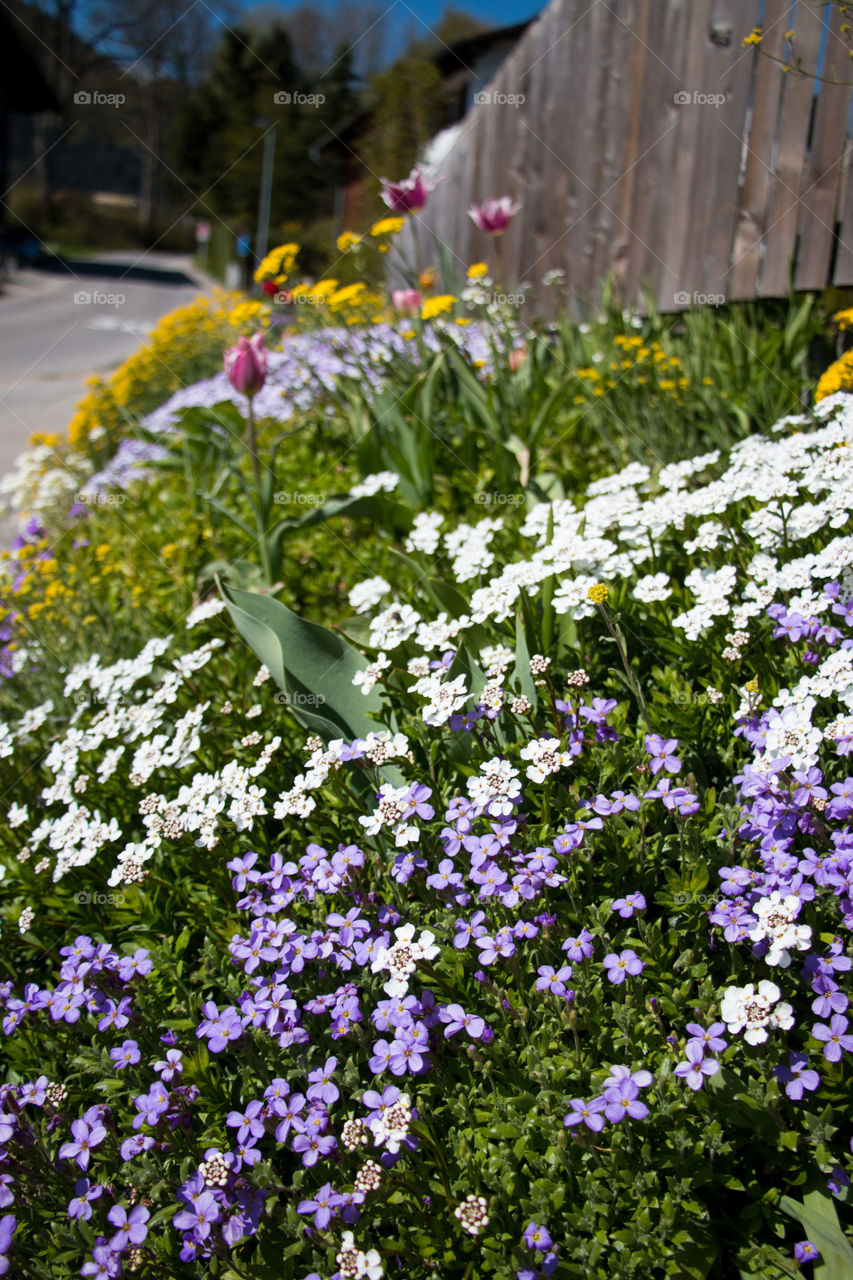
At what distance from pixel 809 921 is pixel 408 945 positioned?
665mm

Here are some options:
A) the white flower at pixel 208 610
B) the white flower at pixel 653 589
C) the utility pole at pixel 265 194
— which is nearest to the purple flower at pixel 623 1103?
the white flower at pixel 653 589

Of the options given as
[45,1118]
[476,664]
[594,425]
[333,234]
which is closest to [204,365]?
[594,425]

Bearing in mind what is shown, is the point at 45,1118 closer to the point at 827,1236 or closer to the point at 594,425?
the point at 827,1236

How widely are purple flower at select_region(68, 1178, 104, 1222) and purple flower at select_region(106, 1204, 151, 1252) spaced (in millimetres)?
61

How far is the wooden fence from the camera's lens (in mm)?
3117

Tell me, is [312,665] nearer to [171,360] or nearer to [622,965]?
[622,965]

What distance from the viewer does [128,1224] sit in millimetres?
1238

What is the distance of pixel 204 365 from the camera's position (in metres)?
6.65

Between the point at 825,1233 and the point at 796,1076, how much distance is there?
7.7 inches

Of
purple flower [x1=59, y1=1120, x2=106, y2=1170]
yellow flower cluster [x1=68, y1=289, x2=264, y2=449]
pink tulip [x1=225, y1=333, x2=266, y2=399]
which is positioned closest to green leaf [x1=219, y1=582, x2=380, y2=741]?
purple flower [x1=59, y1=1120, x2=106, y2=1170]

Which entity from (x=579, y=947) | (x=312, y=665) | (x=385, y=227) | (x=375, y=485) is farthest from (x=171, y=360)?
(x=579, y=947)

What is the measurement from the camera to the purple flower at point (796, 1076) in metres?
→ 1.21

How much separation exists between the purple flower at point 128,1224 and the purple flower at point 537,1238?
0.55 metres

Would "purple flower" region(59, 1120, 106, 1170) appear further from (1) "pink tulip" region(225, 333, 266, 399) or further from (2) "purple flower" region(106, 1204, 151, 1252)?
(1) "pink tulip" region(225, 333, 266, 399)
